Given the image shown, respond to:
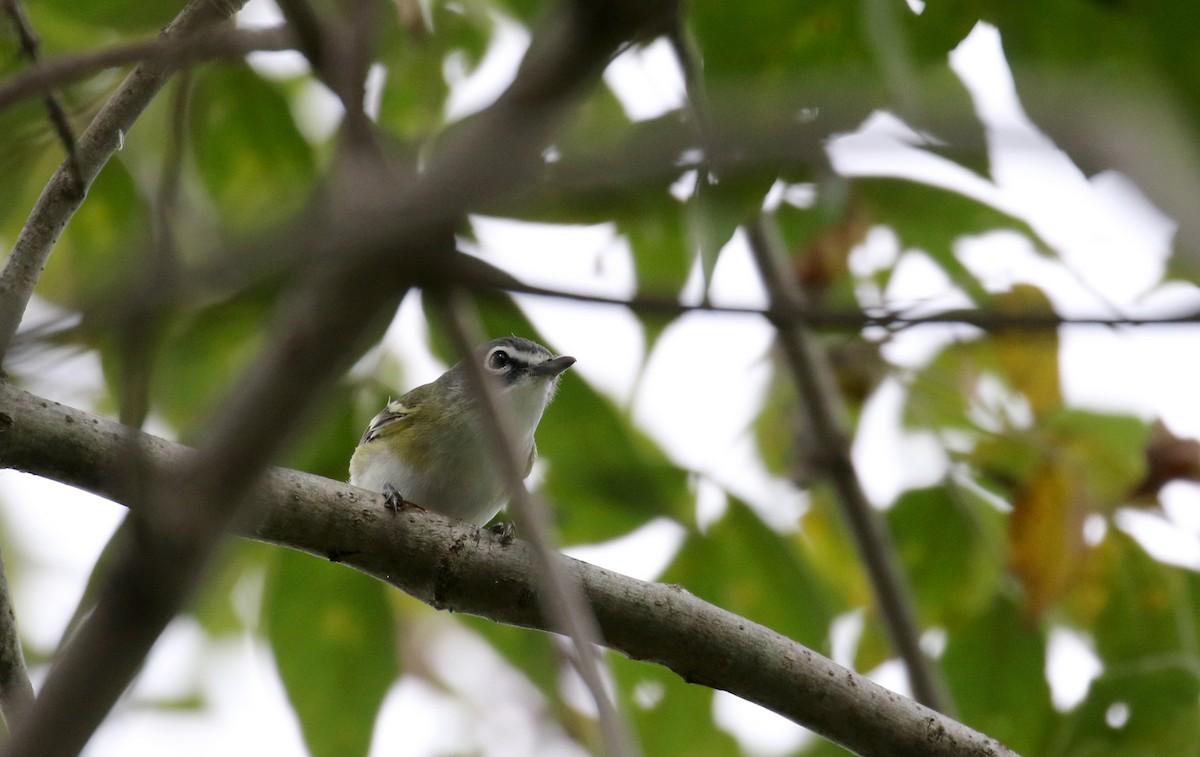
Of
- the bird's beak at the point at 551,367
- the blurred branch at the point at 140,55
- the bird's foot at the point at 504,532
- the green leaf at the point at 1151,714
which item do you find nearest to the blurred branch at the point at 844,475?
the green leaf at the point at 1151,714

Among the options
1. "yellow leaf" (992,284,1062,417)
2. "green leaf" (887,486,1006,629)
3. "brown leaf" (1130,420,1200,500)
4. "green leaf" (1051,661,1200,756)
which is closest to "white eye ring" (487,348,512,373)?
"green leaf" (887,486,1006,629)

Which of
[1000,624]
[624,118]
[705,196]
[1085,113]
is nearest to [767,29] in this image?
[705,196]

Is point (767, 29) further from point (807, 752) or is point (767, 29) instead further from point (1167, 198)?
point (807, 752)

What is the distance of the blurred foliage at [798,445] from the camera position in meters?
2.84

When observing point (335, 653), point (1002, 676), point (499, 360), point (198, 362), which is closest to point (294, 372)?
point (335, 653)

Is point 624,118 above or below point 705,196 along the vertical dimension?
above

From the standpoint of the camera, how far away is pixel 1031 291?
417 centimetres

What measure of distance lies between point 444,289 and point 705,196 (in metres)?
1.43

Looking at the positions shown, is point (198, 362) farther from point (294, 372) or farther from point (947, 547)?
point (294, 372)

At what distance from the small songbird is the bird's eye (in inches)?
4.9

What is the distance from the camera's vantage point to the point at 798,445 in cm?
491

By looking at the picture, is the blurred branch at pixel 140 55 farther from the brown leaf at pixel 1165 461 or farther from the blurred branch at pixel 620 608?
the brown leaf at pixel 1165 461

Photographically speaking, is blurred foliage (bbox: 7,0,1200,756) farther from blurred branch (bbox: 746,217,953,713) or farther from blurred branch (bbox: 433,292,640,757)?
blurred branch (bbox: 433,292,640,757)

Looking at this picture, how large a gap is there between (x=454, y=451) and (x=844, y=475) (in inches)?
60.4
